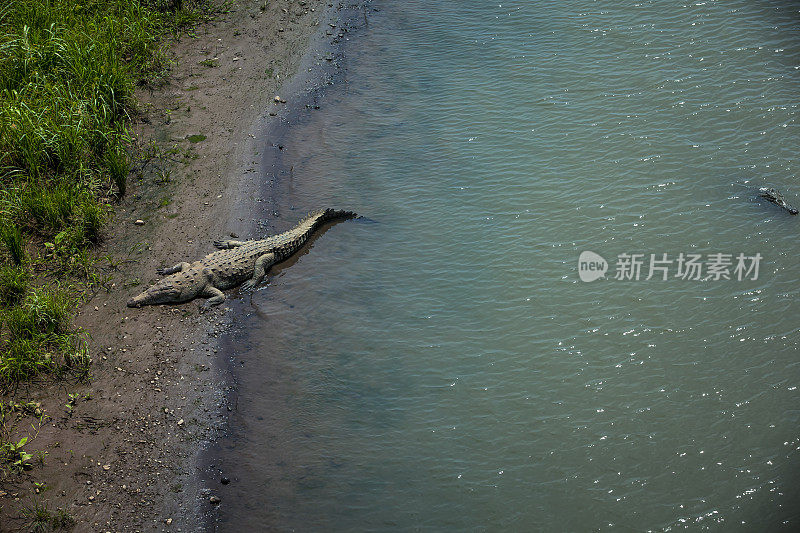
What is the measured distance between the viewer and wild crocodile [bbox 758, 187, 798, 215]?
8.05m

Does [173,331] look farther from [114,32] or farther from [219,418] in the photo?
[114,32]

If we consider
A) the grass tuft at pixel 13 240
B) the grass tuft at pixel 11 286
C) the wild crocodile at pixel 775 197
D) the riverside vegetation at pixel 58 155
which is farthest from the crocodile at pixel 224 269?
the wild crocodile at pixel 775 197

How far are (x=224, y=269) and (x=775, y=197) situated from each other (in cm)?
672

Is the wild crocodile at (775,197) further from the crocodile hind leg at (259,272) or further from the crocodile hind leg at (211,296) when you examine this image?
the crocodile hind leg at (211,296)

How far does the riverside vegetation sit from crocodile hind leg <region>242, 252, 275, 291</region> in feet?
5.84

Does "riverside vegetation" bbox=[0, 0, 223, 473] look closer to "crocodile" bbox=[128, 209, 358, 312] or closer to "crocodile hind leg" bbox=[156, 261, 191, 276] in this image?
"crocodile hind leg" bbox=[156, 261, 191, 276]

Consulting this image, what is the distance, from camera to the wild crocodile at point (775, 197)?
8055 millimetres

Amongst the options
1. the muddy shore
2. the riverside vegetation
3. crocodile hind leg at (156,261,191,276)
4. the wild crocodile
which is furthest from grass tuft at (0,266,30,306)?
the wild crocodile

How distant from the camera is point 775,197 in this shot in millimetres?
8117

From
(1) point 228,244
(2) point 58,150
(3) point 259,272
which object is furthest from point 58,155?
(3) point 259,272

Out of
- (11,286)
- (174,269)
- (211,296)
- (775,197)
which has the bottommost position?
(211,296)

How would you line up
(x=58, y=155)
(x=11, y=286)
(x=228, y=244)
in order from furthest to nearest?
1. (x=58, y=155)
2. (x=228, y=244)
3. (x=11, y=286)

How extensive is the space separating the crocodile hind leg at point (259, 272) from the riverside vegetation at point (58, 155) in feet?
5.84

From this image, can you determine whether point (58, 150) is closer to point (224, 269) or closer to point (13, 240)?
point (13, 240)
